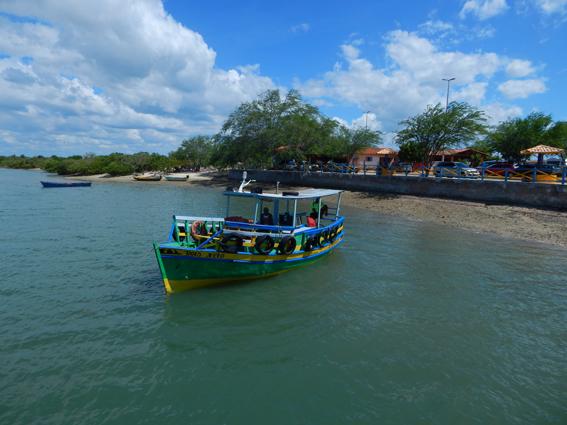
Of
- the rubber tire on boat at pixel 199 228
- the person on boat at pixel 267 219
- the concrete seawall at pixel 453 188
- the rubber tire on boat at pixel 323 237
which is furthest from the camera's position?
the concrete seawall at pixel 453 188

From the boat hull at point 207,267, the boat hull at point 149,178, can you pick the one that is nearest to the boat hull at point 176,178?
the boat hull at point 149,178

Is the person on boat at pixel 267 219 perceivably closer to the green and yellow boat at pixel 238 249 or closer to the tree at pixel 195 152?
the green and yellow boat at pixel 238 249

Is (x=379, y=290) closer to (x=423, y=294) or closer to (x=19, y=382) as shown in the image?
(x=423, y=294)

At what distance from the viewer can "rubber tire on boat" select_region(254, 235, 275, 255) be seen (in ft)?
35.8

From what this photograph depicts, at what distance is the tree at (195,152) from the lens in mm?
83363

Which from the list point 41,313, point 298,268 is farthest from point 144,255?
point 298,268

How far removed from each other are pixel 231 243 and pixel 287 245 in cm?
198

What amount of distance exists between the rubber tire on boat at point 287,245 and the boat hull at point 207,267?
0.71ft

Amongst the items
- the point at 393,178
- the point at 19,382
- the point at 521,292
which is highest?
the point at 393,178

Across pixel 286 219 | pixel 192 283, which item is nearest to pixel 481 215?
pixel 286 219

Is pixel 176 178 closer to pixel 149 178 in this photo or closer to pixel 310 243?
pixel 149 178

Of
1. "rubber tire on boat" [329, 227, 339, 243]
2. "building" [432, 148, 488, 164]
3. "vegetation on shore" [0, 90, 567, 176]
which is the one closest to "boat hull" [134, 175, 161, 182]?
"vegetation on shore" [0, 90, 567, 176]

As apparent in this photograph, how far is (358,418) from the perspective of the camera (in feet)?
18.4

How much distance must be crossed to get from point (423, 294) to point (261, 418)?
7.11 m
